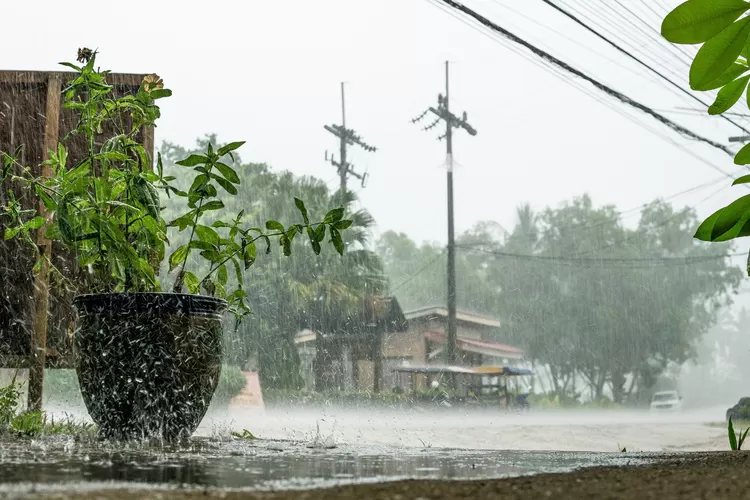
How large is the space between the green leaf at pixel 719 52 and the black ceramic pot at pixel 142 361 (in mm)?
1655

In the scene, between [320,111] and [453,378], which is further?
[320,111]

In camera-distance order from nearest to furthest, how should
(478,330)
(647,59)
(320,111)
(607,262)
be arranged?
(647,59) → (478,330) → (607,262) → (320,111)

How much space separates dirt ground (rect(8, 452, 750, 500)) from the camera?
1014mm

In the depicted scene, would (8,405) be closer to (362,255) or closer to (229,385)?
(229,385)

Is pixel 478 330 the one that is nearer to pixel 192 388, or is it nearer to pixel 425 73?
pixel 192 388

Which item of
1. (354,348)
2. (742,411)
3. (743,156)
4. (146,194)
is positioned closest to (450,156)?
(354,348)

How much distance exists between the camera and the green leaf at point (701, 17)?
3.04 ft

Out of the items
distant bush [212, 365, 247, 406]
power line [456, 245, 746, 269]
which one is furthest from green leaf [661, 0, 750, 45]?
power line [456, 245, 746, 269]

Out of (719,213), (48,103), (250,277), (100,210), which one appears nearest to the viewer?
(719,213)

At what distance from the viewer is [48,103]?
11.8 feet

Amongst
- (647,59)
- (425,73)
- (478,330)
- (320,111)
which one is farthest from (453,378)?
(320,111)

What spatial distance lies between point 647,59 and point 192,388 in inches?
270

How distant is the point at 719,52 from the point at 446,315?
27097mm

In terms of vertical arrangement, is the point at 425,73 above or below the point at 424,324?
above
